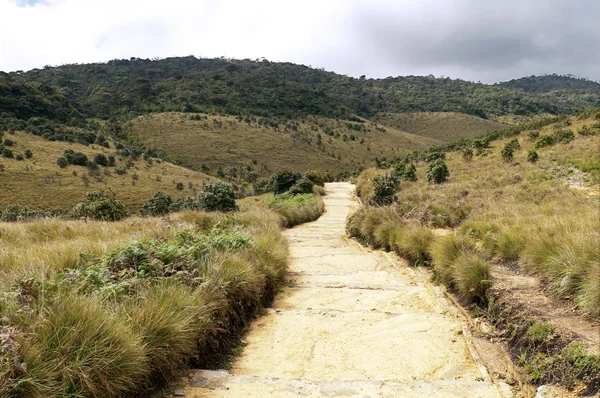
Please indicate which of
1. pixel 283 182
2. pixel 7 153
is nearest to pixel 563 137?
pixel 283 182

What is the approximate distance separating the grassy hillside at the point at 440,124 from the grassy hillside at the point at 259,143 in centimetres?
1636

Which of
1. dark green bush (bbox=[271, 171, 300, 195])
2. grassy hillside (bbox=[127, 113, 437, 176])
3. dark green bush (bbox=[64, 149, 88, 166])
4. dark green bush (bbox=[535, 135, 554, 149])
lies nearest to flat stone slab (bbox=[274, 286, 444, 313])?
dark green bush (bbox=[535, 135, 554, 149])

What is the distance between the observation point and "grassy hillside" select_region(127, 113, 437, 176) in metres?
73.9

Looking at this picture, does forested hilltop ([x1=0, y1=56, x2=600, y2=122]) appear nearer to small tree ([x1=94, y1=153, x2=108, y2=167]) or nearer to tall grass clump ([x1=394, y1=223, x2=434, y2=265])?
small tree ([x1=94, y1=153, x2=108, y2=167])

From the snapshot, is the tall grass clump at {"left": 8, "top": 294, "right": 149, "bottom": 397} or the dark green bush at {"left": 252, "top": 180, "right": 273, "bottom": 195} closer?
the tall grass clump at {"left": 8, "top": 294, "right": 149, "bottom": 397}

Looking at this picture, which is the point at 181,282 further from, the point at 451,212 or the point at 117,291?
the point at 451,212

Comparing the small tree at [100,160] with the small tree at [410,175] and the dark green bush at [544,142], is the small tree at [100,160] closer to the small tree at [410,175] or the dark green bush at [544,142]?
the small tree at [410,175]

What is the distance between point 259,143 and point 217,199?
2453 inches

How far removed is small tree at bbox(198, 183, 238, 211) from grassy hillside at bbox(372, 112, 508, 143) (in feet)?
312

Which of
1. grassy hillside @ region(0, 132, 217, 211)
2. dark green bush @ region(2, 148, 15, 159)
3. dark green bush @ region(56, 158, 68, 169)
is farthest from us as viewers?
dark green bush @ region(56, 158, 68, 169)

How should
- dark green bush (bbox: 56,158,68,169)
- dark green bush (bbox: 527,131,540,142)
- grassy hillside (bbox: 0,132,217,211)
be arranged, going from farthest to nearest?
dark green bush (bbox: 56,158,68,169) < grassy hillside (bbox: 0,132,217,211) < dark green bush (bbox: 527,131,540,142)

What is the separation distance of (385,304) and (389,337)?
129 cm

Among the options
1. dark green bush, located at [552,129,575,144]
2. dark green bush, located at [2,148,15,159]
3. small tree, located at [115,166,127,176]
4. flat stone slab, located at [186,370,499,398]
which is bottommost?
flat stone slab, located at [186,370,499,398]

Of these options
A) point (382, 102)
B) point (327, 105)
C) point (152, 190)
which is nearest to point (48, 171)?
point (152, 190)
